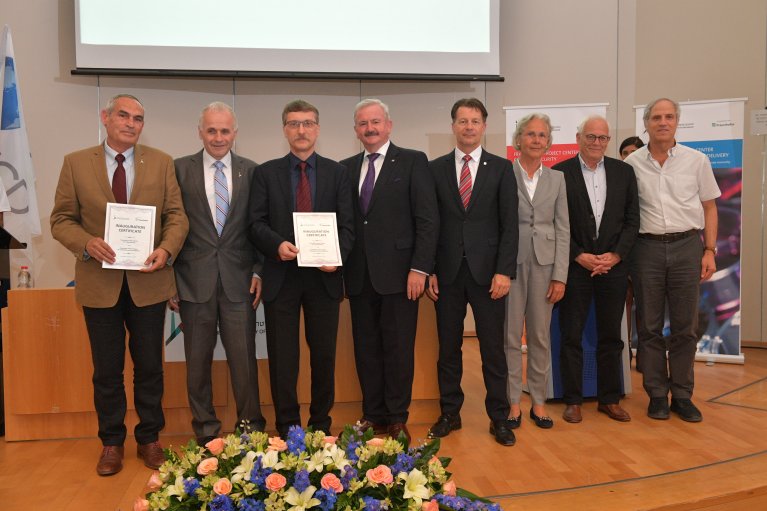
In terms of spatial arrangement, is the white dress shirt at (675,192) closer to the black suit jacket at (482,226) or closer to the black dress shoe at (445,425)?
the black suit jacket at (482,226)

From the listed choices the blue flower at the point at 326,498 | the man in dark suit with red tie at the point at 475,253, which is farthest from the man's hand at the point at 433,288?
the blue flower at the point at 326,498

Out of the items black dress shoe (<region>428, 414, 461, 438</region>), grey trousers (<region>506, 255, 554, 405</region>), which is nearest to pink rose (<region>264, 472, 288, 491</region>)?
black dress shoe (<region>428, 414, 461, 438</region>)

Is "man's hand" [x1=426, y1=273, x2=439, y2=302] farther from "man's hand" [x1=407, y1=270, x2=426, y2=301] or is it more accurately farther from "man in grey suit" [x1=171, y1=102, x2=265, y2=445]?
"man in grey suit" [x1=171, y1=102, x2=265, y2=445]

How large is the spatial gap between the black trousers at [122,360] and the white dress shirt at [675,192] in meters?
2.62

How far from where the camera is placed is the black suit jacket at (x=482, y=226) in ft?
10.3

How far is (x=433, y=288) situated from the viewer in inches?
127

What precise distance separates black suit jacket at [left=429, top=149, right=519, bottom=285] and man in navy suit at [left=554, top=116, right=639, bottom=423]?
0.52 metres

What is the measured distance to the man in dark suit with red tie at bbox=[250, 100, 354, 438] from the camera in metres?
2.99

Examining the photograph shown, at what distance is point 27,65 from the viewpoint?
5.32m

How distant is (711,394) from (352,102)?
374 cm

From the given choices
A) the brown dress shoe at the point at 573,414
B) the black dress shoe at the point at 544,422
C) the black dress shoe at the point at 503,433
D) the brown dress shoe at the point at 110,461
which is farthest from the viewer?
the brown dress shoe at the point at 573,414

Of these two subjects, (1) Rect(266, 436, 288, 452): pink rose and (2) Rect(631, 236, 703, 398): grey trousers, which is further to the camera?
(2) Rect(631, 236, 703, 398): grey trousers

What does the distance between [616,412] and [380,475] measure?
272cm

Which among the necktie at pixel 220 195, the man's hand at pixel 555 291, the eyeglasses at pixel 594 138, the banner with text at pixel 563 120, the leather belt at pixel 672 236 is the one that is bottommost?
the man's hand at pixel 555 291
